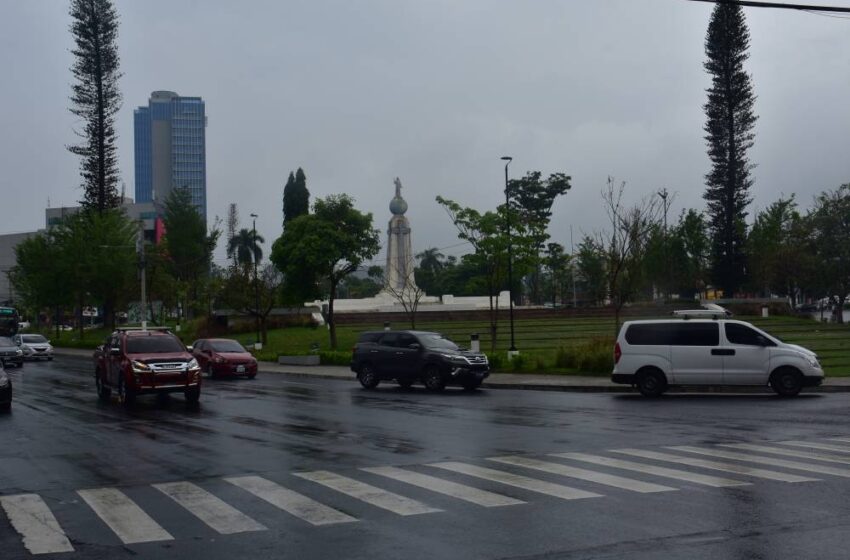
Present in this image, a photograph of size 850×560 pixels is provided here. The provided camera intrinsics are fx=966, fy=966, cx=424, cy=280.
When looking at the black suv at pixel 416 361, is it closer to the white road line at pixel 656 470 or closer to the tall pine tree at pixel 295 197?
the white road line at pixel 656 470

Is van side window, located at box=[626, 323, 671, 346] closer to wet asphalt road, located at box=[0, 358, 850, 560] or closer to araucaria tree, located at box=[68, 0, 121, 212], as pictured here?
wet asphalt road, located at box=[0, 358, 850, 560]

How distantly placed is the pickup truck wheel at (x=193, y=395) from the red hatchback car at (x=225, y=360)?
38.0 ft

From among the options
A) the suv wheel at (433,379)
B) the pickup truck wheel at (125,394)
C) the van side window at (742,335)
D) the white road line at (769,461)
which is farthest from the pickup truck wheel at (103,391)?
the white road line at (769,461)

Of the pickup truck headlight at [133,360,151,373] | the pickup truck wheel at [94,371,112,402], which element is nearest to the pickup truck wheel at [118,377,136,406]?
the pickup truck headlight at [133,360,151,373]

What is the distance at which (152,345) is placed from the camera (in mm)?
23422

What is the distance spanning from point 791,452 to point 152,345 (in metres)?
15.5

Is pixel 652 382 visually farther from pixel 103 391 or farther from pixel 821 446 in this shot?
pixel 103 391

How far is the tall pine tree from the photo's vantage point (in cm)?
9069

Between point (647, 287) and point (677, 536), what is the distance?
234 ft

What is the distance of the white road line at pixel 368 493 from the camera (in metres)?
9.44

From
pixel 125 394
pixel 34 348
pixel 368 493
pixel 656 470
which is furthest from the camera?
pixel 34 348

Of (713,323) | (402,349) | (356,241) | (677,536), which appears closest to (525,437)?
(677,536)

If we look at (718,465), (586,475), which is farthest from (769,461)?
(586,475)

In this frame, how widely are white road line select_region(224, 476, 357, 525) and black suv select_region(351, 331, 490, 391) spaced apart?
15712 millimetres
